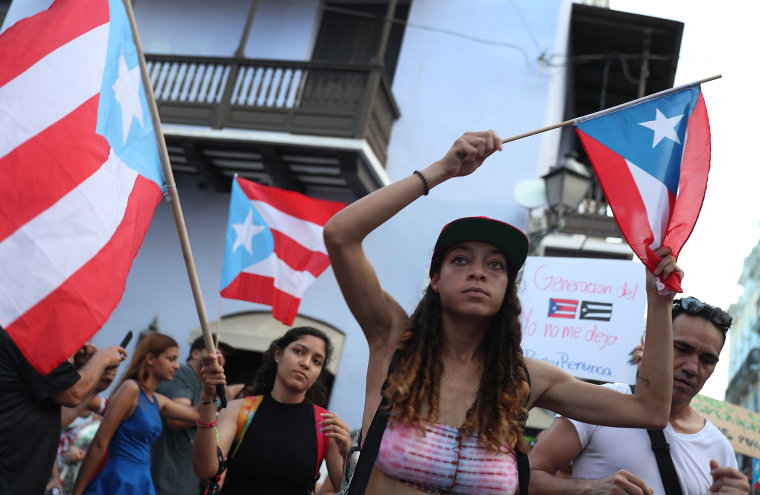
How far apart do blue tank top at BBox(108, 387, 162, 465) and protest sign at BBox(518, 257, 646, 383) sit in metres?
2.99

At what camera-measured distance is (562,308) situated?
5.97 metres

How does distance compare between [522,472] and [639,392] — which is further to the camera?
[639,392]

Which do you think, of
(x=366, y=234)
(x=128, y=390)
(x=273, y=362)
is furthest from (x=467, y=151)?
(x=128, y=390)

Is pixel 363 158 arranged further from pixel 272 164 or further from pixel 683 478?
pixel 683 478

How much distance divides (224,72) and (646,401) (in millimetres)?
10690

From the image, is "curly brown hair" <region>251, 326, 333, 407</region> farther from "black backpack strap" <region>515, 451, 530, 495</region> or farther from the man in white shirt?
"black backpack strap" <region>515, 451, 530, 495</region>

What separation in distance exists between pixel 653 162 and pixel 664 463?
1169 mm

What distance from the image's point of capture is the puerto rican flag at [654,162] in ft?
9.08

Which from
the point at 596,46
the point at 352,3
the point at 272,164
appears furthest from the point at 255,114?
the point at 596,46

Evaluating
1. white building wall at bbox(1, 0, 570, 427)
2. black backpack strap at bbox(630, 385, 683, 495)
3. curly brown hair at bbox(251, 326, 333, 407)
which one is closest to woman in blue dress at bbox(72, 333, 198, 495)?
Answer: curly brown hair at bbox(251, 326, 333, 407)

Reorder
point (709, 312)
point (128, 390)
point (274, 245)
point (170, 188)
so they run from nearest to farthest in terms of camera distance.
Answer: point (709, 312) < point (170, 188) < point (128, 390) < point (274, 245)

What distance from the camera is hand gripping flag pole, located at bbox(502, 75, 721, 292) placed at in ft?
9.07

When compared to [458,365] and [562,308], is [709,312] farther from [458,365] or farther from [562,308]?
[562,308]

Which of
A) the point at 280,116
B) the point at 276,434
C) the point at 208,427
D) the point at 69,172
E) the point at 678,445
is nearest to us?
the point at 69,172
